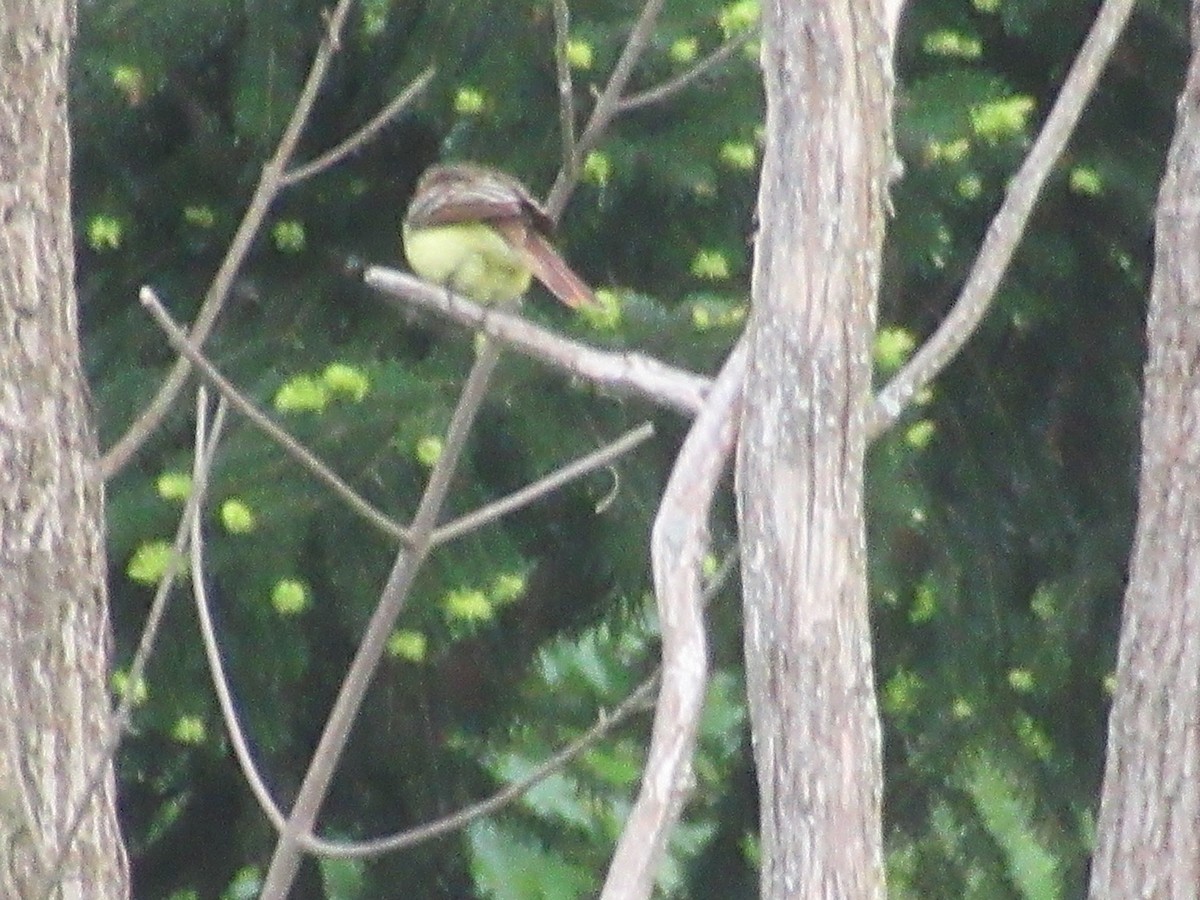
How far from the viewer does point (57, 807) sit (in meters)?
3.19

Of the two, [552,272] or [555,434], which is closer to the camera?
[552,272]

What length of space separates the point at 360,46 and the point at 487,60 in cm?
30

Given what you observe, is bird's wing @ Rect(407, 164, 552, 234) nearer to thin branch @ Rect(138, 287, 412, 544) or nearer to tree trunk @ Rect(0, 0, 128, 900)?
tree trunk @ Rect(0, 0, 128, 900)

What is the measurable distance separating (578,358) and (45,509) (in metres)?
0.86

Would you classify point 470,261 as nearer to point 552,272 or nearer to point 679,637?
point 552,272

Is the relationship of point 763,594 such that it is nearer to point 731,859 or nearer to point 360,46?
point 360,46

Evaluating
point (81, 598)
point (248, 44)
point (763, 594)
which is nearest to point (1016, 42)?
point (248, 44)

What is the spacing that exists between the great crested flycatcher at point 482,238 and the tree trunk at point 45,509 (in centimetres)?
80

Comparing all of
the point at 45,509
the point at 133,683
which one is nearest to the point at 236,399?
the point at 133,683

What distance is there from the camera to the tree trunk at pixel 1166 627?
12.3ft

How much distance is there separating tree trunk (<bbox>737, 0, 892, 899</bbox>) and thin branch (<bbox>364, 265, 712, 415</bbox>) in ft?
1.02

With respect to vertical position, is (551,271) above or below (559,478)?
above

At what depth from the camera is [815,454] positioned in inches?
89.7

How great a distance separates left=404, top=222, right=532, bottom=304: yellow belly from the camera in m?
4.11
